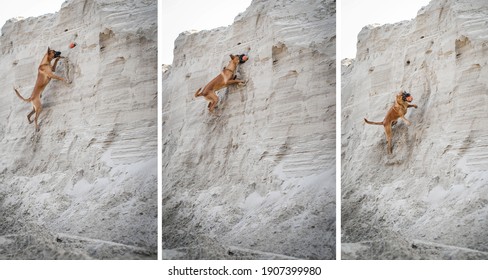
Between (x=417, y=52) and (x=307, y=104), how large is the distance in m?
1.24

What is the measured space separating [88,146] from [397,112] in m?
3.21

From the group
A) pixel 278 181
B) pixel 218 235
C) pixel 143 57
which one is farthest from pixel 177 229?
pixel 143 57

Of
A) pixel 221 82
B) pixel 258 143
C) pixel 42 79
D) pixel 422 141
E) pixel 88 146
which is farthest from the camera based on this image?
pixel 42 79

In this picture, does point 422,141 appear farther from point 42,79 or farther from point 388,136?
point 42,79

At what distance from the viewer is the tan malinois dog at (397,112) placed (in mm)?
9438

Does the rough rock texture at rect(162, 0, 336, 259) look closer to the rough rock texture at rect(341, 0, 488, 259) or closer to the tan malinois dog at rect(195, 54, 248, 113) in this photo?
the tan malinois dog at rect(195, 54, 248, 113)

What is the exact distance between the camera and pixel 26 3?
406 inches

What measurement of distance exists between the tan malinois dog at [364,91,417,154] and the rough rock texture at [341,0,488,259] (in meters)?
0.06

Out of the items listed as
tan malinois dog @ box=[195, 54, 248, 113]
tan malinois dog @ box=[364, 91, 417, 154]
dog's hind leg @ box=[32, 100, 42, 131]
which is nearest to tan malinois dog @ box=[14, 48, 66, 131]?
dog's hind leg @ box=[32, 100, 42, 131]

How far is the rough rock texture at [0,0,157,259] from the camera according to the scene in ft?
31.3

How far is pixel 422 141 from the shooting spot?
9.29m

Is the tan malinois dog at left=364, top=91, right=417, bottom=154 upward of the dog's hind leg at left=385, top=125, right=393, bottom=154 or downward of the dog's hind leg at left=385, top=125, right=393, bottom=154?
upward

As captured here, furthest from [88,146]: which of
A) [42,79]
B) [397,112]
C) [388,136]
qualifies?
[397,112]

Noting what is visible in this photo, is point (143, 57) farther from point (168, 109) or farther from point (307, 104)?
point (307, 104)
